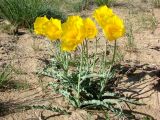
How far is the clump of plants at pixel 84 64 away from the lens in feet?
9.18

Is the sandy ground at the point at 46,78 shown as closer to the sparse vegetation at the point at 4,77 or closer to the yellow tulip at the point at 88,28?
the sparse vegetation at the point at 4,77

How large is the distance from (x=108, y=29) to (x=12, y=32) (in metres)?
1.93

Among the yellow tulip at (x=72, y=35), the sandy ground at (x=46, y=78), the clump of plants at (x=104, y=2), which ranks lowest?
the sandy ground at (x=46, y=78)

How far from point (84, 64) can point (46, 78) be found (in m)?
0.41

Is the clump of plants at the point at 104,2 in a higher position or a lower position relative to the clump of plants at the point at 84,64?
higher

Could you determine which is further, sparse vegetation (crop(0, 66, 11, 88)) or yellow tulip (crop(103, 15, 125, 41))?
sparse vegetation (crop(0, 66, 11, 88))

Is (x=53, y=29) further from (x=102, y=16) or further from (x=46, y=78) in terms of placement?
(x=46, y=78)

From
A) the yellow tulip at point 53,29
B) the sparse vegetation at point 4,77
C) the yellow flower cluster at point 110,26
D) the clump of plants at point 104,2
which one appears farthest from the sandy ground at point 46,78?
the clump of plants at point 104,2

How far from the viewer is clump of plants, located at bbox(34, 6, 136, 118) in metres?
2.80

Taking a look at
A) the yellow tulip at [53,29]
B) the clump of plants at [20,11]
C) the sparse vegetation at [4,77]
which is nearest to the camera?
the yellow tulip at [53,29]

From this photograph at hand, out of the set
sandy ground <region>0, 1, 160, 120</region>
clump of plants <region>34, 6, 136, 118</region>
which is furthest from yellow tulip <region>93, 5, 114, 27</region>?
sandy ground <region>0, 1, 160, 120</region>

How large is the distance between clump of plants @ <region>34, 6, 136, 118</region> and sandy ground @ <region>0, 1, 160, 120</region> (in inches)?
4.0

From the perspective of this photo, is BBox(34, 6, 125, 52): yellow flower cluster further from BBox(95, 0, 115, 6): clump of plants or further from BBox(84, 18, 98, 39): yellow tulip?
BBox(95, 0, 115, 6): clump of plants

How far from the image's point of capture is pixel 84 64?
342 cm
